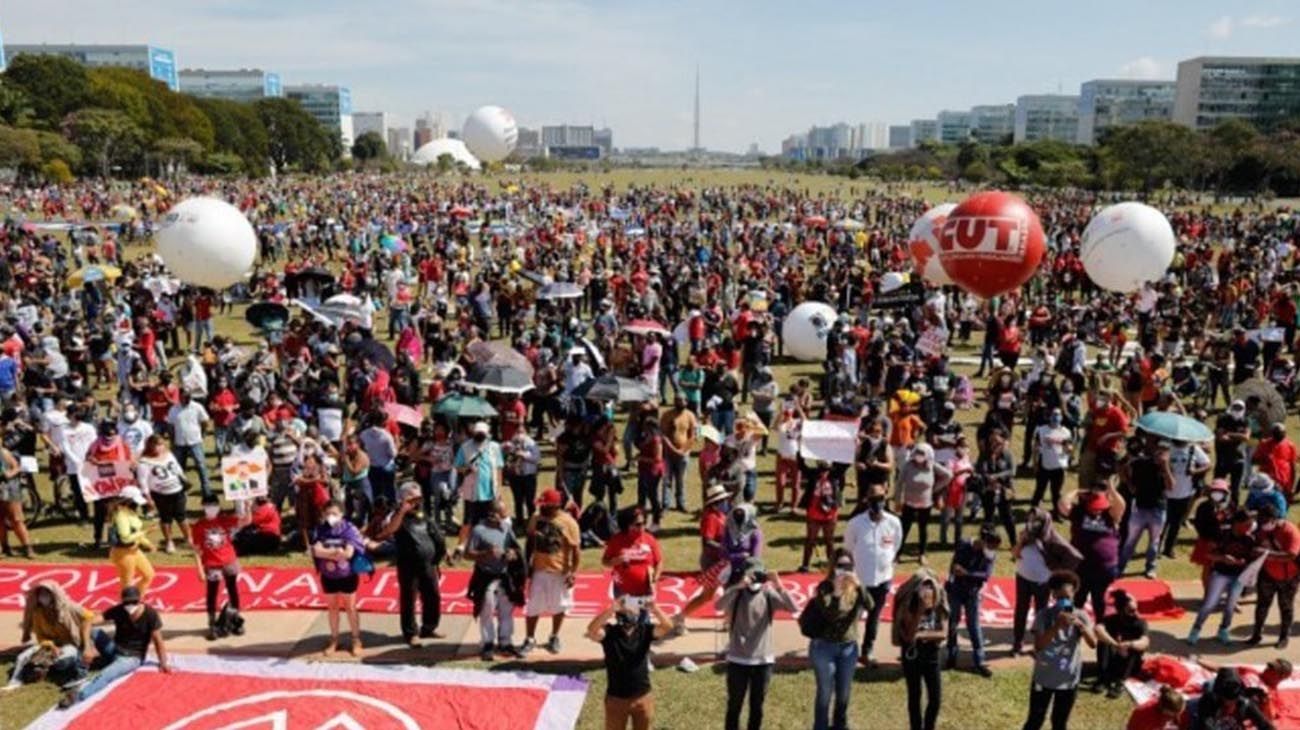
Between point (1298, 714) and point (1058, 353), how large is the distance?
10750 millimetres

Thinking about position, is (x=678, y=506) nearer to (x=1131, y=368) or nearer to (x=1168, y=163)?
(x=1131, y=368)

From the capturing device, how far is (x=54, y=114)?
84.4 m

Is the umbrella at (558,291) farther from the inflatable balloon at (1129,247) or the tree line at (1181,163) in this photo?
the tree line at (1181,163)

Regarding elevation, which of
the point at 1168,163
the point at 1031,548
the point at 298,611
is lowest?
the point at 298,611

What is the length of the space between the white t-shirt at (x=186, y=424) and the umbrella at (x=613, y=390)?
4824 millimetres

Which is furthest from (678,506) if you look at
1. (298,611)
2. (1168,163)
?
(1168,163)

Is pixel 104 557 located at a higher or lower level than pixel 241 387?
lower

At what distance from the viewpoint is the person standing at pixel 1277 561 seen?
8.62m

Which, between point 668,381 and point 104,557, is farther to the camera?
point 668,381

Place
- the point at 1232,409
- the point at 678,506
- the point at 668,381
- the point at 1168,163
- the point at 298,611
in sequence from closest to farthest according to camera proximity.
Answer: the point at 298,611 → the point at 1232,409 → the point at 678,506 → the point at 668,381 → the point at 1168,163

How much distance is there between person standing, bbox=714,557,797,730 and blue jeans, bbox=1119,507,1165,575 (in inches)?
203

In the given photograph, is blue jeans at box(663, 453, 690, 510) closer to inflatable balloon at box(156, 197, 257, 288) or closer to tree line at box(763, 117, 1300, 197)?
inflatable balloon at box(156, 197, 257, 288)

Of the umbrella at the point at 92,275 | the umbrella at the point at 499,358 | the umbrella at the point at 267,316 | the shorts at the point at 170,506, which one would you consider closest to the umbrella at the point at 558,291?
the umbrella at the point at 267,316

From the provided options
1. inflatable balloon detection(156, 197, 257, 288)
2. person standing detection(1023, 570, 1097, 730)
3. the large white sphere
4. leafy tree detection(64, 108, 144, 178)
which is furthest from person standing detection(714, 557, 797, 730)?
the large white sphere
